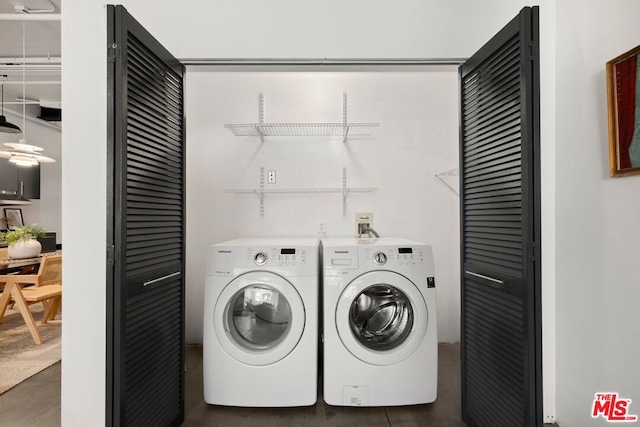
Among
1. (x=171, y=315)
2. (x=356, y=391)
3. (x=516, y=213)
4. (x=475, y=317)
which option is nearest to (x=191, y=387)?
(x=171, y=315)

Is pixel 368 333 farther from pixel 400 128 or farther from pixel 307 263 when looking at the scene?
pixel 400 128

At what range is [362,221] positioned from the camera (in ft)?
9.77

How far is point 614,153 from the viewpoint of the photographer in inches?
57.6

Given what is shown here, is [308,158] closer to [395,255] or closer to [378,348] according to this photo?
[395,255]

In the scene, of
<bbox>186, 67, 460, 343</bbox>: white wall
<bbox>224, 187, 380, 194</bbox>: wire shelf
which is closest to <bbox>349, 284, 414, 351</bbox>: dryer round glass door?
<bbox>186, 67, 460, 343</bbox>: white wall

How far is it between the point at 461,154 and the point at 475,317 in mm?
841

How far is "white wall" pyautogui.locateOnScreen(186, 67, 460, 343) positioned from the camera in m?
2.98

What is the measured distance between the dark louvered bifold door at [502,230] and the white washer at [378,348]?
0.71ft

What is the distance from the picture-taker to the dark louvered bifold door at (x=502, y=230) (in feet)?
4.28

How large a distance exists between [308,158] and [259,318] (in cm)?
141

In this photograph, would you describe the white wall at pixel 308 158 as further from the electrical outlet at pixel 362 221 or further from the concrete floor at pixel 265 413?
the concrete floor at pixel 265 413

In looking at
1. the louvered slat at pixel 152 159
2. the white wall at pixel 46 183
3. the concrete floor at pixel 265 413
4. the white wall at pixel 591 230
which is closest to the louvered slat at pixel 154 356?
the louvered slat at pixel 152 159

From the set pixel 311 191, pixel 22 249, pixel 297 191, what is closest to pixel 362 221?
pixel 311 191

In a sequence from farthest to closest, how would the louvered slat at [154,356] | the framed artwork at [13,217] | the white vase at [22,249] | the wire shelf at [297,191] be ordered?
the framed artwork at [13,217]
the white vase at [22,249]
the wire shelf at [297,191]
the louvered slat at [154,356]
